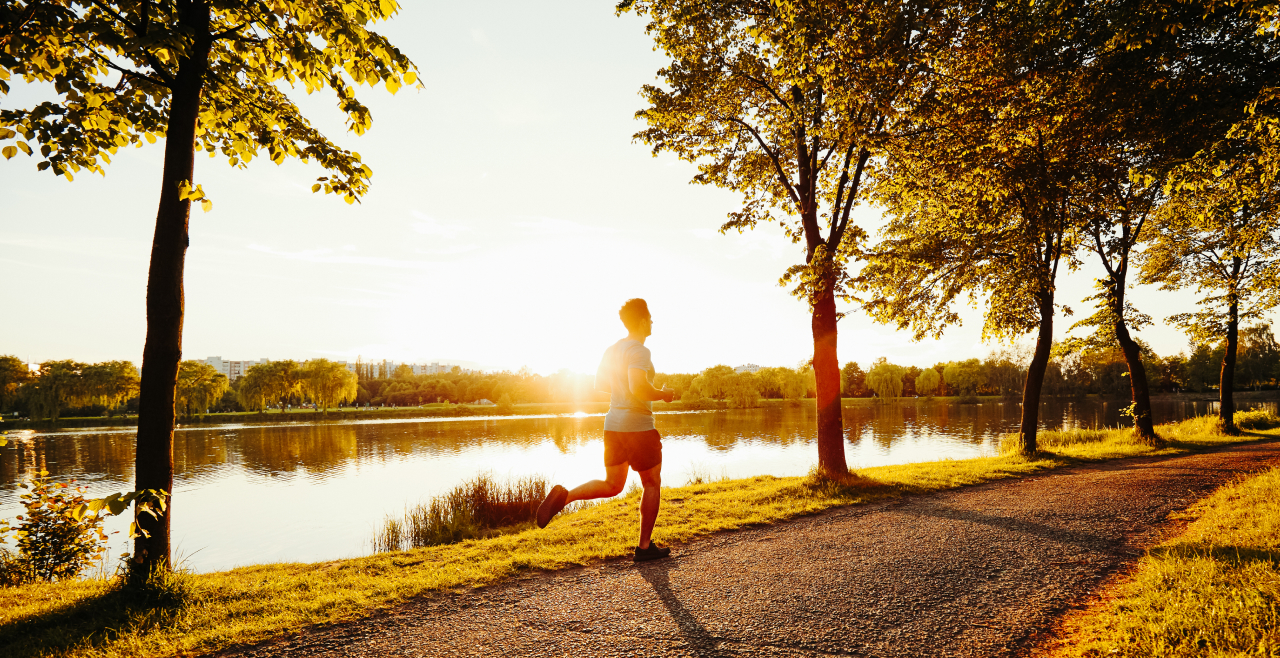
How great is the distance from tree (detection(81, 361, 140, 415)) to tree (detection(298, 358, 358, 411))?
688 inches

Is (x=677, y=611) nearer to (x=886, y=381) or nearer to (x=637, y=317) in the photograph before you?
(x=637, y=317)

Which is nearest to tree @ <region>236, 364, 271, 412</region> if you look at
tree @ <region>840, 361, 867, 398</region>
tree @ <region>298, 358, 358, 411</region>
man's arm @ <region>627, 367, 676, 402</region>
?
tree @ <region>298, 358, 358, 411</region>

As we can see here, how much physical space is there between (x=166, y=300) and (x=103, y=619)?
2.33m

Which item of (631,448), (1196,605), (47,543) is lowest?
(47,543)

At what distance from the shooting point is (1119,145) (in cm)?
1036

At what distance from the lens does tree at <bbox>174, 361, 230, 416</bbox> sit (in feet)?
195

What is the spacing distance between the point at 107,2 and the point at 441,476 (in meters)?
17.9

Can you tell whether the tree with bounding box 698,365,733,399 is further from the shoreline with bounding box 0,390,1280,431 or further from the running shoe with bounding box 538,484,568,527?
the running shoe with bounding box 538,484,568,527

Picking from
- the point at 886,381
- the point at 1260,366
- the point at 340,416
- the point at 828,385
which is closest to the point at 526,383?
the point at 340,416

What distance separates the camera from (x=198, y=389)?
59.9m

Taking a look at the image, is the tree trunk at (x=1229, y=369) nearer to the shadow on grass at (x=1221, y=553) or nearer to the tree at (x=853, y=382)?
the shadow on grass at (x=1221, y=553)

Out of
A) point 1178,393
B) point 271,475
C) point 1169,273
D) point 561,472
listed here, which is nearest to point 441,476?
point 561,472

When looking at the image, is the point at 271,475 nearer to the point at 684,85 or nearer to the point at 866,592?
the point at 684,85

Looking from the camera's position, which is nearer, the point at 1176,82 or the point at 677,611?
the point at 677,611
